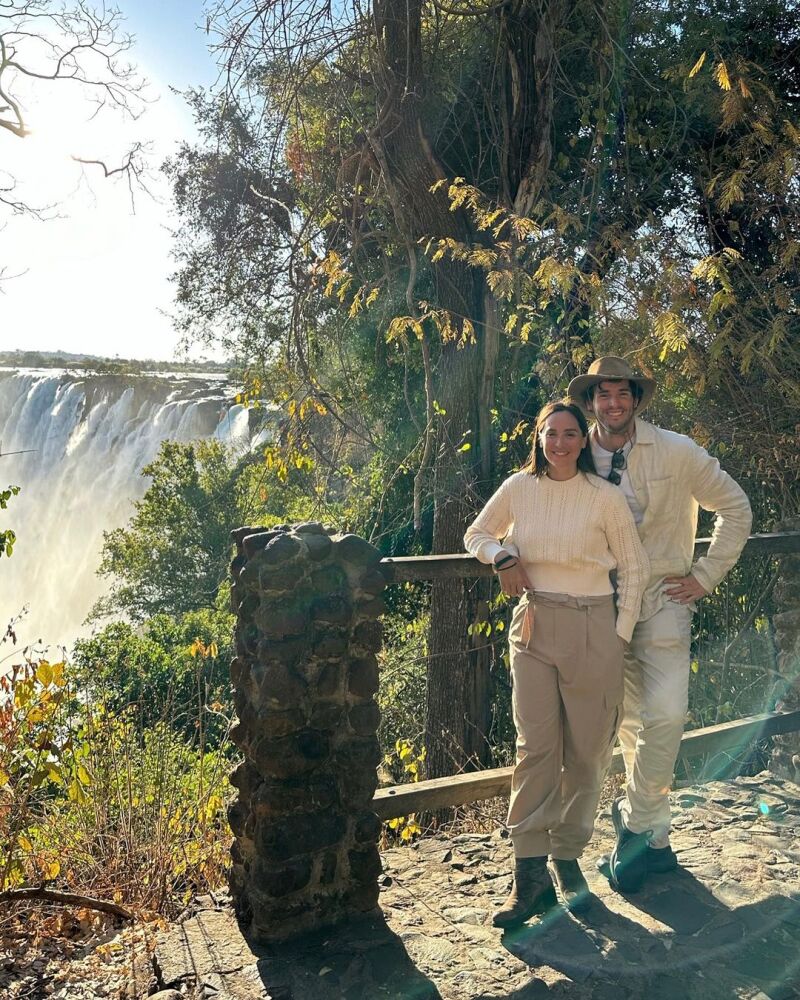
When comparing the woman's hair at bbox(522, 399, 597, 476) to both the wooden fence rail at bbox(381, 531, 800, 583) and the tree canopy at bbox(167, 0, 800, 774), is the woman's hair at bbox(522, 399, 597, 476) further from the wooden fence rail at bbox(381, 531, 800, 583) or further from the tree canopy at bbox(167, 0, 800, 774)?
the tree canopy at bbox(167, 0, 800, 774)

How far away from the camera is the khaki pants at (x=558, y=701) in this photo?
2.98 metres

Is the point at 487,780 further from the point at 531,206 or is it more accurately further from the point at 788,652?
the point at 531,206

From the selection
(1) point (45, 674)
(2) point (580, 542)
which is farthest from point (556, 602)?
(1) point (45, 674)

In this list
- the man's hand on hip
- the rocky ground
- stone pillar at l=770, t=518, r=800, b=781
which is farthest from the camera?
stone pillar at l=770, t=518, r=800, b=781

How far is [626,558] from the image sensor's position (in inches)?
119

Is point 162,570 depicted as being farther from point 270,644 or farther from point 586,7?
point 270,644

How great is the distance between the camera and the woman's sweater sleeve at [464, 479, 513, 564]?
123 inches

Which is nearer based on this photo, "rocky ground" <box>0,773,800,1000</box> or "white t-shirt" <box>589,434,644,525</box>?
"rocky ground" <box>0,773,800,1000</box>

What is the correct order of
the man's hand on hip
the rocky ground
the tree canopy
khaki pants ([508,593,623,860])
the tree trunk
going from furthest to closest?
the tree trunk
the tree canopy
the man's hand on hip
khaki pants ([508,593,623,860])
the rocky ground

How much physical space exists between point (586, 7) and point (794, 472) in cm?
361

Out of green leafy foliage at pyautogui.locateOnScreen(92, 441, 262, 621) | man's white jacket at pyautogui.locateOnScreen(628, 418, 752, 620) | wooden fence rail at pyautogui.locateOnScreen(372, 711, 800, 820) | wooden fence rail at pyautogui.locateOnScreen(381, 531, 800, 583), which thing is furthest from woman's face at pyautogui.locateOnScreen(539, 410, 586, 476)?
green leafy foliage at pyautogui.locateOnScreen(92, 441, 262, 621)

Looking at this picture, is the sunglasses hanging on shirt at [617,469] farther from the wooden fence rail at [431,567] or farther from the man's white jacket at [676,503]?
the wooden fence rail at [431,567]

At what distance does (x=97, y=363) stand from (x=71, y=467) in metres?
6.99

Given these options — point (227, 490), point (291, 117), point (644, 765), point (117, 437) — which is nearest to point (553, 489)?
point (644, 765)
